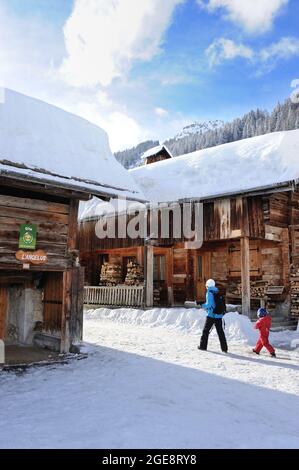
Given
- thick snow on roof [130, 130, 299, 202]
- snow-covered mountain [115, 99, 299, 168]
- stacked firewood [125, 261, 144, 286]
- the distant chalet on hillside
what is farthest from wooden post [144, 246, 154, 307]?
snow-covered mountain [115, 99, 299, 168]

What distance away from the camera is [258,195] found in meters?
15.9

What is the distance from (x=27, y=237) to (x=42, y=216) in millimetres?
689

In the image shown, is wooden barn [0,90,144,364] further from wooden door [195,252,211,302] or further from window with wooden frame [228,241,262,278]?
wooden door [195,252,211,302]

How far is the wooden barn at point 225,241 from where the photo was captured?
612 inches

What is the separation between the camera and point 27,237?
29.9 feet

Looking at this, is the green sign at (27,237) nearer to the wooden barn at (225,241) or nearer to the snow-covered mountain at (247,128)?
the wooden barn at (225,241)

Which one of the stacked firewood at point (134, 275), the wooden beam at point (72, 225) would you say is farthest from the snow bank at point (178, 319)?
the wooden beam at point (72, 225)

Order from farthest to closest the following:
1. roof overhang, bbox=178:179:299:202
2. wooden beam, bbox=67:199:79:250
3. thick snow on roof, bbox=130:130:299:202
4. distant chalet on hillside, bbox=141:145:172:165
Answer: distant chalet on hillside, bbox=141:145:172:165
thick snow on roof, bbox=130:130:299:202
roof overhang, bbox=178:179:299:202
wooden beam, bbox=67:199:79:250

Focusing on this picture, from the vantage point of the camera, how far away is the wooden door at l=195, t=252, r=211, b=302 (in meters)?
19.1

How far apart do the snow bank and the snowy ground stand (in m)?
1.37

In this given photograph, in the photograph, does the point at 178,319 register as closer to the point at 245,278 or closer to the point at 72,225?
the point at 245,278

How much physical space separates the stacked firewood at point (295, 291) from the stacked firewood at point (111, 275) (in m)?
8.53
